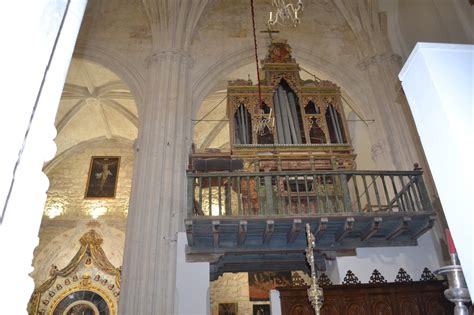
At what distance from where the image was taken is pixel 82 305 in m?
12.2

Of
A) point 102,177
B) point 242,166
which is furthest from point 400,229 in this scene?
point 102,177

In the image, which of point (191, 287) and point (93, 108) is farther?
point (93, 108)

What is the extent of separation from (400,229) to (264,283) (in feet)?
22.0

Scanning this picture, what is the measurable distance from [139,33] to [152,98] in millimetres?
3143

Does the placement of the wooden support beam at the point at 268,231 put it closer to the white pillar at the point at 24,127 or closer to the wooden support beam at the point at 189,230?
the wooden support beam at the point at 189,230

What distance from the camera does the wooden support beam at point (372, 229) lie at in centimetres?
664

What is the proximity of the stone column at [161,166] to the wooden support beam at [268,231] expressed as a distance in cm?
185

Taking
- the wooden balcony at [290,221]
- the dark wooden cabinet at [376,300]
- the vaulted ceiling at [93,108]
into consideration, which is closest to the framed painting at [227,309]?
the wooden balcony at [290,221]

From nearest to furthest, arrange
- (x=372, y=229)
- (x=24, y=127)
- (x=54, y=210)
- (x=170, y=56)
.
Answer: (x=24, y=127) < (x=372, y=229) < (x=170, y=56) < (x=54, y=210)

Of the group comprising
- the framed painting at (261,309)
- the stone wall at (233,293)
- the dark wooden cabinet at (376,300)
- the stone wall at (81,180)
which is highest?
the stone wall at (81,180)

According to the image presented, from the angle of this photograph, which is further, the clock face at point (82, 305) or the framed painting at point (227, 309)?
the framed painting at point (227, 309)

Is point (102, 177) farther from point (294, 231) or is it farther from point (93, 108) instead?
point (294, 231)

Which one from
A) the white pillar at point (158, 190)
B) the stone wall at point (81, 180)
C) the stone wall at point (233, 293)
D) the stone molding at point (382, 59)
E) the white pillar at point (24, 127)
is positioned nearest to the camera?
the white pillar at point (24, 127)

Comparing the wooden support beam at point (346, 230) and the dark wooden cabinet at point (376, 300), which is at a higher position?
the wooden support beam at point (346, 230)
